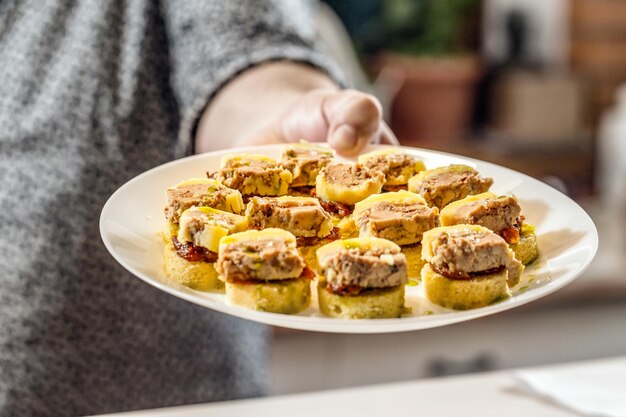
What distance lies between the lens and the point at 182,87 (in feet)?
4.18

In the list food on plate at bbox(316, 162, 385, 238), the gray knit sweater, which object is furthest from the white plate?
the gray knit sweater

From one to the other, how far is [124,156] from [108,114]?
7cm

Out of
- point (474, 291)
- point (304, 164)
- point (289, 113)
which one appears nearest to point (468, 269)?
point (474, 291)

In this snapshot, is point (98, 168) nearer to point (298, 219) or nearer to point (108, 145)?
point (108, 145)

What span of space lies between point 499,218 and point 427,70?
2041 mm

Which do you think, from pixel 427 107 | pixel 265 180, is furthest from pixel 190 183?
pixel 427 107

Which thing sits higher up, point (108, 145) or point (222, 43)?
point (222, 43)

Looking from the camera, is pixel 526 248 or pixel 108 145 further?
pixel 108 145

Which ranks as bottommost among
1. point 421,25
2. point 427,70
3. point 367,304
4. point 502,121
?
point 502,121

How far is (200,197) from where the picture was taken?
777 mm

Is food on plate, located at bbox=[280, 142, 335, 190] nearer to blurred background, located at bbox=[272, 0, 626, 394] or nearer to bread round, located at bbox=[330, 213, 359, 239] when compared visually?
bread round, located at bbox=[330, 213, 359, 239]

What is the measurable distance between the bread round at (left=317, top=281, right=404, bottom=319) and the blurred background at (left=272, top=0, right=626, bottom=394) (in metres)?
1.80

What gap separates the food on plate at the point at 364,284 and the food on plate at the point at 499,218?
0.36ft

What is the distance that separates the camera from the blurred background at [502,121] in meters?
2.57
